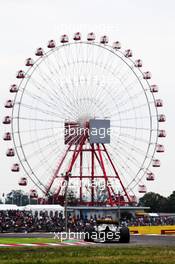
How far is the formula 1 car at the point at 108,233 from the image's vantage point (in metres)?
43.9

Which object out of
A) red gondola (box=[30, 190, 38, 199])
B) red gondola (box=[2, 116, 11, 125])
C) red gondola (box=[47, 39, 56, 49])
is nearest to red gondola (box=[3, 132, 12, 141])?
red gondola (box=[2, 116, 11, 125])

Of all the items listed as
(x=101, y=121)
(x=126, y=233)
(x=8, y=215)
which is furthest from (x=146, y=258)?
(x=101, y=121)

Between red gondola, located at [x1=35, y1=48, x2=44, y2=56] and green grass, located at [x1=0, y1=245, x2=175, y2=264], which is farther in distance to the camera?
red gondola, located at [x1=35, y1=48, x2=44, y2=56]

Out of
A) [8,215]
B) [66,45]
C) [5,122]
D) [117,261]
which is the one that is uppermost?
[66,45]

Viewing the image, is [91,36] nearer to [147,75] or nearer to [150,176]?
[147,75]

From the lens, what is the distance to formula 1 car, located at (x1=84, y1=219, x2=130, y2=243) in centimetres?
4391

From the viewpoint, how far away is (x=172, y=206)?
18538 centimetres

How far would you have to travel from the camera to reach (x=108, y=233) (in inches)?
1734

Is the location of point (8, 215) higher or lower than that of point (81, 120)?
lower

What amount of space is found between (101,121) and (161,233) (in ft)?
91.4

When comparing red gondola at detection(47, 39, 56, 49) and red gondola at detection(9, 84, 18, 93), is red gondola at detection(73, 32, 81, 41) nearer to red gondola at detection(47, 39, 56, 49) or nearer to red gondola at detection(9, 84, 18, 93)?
red gondola at detection(47, 39, 56, 49)

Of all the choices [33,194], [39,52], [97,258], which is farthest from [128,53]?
[97,258]

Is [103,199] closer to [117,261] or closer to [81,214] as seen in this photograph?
[81,214]

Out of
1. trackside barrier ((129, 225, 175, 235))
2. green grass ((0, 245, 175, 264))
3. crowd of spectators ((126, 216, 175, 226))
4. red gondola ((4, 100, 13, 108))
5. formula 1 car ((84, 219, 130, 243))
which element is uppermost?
red gondola ((4, 100, 13, 108))
